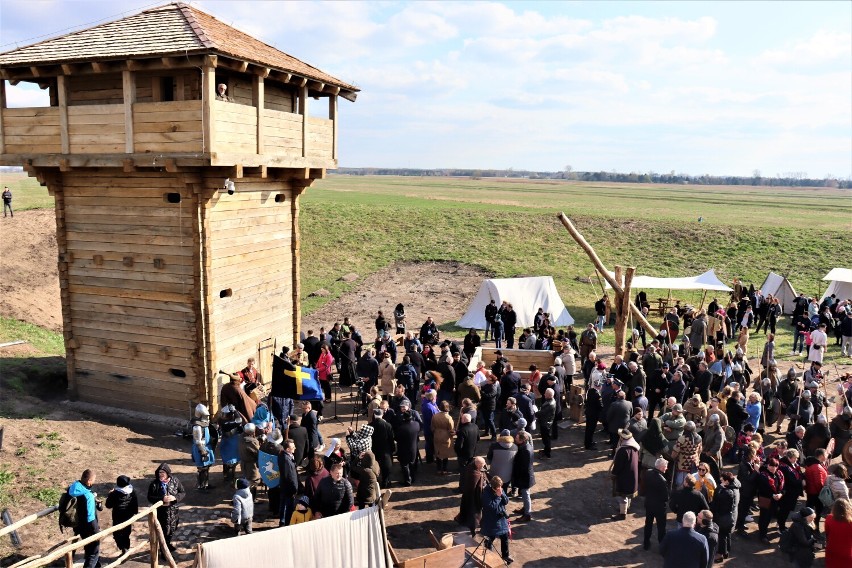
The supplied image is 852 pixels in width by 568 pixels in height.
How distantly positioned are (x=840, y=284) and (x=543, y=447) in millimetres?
19447

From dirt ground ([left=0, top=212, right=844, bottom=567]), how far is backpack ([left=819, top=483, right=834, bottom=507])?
0.92 m

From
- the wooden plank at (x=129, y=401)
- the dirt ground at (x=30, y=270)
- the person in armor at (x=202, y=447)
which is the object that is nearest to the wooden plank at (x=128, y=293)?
the wooden plank at (x=129, y=401)

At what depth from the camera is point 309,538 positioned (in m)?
7.53

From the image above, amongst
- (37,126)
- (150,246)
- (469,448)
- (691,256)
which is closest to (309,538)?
(469,448)

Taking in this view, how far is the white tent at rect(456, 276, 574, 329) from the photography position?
931 inches

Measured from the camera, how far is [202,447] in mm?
11055

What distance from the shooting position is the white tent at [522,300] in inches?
931

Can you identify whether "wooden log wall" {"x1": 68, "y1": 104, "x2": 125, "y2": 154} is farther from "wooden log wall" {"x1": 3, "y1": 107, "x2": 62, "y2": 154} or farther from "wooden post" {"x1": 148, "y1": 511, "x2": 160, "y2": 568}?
"wooden post" {"x1": 148, "y1": 511, "x2": 160, "y2": 568}

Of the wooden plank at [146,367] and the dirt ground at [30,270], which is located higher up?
the dirt ground at [30,270]

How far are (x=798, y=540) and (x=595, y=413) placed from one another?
4.77 metres

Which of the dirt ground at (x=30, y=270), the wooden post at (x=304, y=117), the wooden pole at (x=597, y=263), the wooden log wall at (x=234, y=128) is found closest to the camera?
the wooden log wall at (x=234, y=128)

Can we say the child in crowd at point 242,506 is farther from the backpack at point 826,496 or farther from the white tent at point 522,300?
the white tent at point 522,300

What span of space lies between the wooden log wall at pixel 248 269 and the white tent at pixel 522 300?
28.7 ft

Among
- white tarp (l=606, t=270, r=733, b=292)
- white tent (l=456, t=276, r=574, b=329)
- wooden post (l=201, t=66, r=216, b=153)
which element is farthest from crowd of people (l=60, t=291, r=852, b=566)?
white tarp (l=606, t=270, r=733, b=292)
